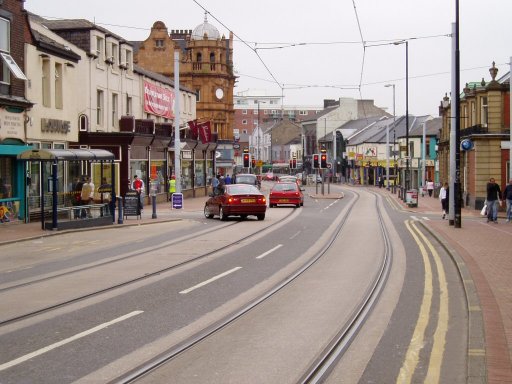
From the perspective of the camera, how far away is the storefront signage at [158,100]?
49812 millimetres

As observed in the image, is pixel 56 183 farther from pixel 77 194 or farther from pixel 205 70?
pixel 205 70

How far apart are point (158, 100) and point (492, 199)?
2785cm

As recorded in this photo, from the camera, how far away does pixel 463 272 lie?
14.4 meters

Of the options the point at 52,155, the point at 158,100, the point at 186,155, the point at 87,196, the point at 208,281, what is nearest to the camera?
the point at 208,281

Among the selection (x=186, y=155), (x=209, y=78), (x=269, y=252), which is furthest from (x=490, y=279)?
(x=209, y=78)

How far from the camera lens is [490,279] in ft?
44.4

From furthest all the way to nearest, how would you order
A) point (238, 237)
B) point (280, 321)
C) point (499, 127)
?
point (499, 127) → point (238, 237) → point (280, 321)

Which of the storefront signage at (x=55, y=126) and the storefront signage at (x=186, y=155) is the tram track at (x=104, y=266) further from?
the storefront signage at (x=186, y=155)

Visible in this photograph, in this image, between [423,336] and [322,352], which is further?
[423,336]

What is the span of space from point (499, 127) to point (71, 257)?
30.2 metres

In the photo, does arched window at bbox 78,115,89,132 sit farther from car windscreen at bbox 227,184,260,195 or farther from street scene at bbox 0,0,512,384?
car windscreen at bbox 227,184,260,195

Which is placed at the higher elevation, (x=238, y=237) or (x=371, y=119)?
(x=371, y=119)

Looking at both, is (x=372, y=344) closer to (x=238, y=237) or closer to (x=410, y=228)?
(x=238, y=237)

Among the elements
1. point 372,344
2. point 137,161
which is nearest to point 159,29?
point 137,161
